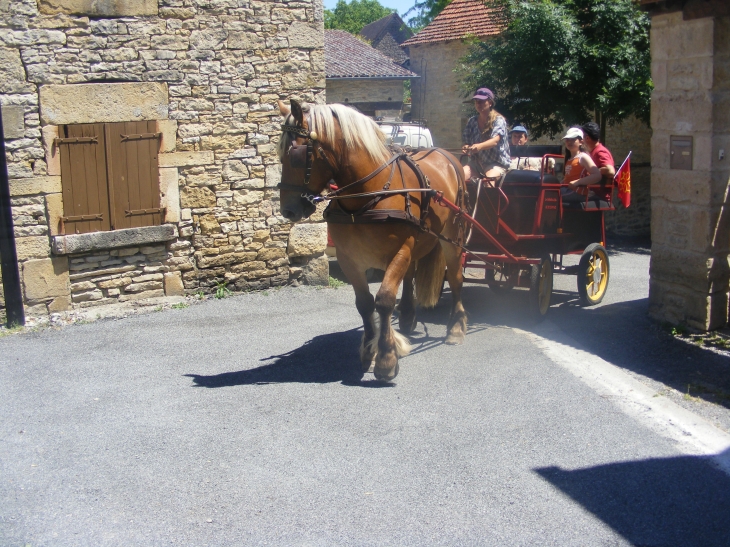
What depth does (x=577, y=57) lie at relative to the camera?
12.0m

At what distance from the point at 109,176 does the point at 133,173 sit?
27cm

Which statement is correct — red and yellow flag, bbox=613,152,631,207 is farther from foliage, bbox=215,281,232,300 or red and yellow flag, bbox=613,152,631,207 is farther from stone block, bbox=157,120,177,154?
stone block, bbox=157,120,177,154

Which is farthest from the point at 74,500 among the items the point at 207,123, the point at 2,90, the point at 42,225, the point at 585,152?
the point at 585,152

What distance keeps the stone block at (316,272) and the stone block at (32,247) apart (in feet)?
10.1

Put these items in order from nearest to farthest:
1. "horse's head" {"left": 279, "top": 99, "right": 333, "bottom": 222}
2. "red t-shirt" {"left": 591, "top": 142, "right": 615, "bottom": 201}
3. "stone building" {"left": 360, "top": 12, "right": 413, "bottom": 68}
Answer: "horse's head" {"left": 279, "top": 99, "right": 333, "bottom": 222}, "red t-shirt" {"left": 591, "top": 142, "right": 615, "bottom": 201}, "stone building" {"left": 360, "top": 12, "right": 413, "bottom": 68}

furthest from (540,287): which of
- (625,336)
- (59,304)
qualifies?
(59,304)

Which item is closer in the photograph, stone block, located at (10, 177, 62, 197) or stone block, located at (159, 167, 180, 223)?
stone block, located at (10, 177, 62, 197)

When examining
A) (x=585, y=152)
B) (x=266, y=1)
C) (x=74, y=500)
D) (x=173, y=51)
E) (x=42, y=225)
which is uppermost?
(x=266, y=1)

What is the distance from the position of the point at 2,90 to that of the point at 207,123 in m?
2.14

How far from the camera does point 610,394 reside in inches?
218

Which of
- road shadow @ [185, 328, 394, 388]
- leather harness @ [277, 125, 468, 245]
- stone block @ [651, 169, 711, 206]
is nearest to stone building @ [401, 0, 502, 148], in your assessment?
stone block @ [651, 169, 711, 206]

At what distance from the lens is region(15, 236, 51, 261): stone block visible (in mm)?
7570

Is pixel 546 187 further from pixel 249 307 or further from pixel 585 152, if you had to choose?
pixel 249 307

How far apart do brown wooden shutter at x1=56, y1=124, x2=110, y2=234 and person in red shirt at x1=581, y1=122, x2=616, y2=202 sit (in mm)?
5152
